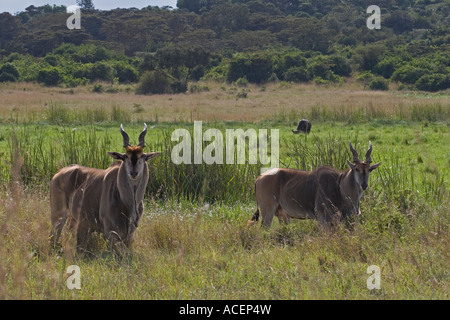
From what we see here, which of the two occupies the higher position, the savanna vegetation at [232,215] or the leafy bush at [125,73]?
the leafy bush at [125,73]

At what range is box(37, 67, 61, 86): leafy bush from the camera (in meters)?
54.1

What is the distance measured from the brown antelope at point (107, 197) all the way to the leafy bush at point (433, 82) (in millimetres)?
45437

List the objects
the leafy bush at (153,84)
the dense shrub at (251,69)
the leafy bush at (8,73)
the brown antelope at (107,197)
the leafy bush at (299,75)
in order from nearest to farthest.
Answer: the brown antelope at (107,197) → the leafy bush at (153,84) → the leafy bush at (8,73) → the leafy bush at (299,75) → the dense shrub at (251,69)

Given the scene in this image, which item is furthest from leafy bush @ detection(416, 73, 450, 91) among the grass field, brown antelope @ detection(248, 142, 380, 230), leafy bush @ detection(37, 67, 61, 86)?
brown antelope @ detection(248, 142, 380, 230)

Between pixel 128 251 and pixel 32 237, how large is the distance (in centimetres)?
120

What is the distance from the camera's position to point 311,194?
782cm

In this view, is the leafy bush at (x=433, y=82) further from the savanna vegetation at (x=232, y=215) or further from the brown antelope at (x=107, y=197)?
the brown antelope at (x=107, y=197)

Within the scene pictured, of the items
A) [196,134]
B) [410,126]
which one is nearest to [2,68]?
[410,126]

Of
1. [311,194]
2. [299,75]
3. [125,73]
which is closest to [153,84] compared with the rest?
[125,73]

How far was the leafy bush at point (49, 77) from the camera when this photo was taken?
54.1 metres

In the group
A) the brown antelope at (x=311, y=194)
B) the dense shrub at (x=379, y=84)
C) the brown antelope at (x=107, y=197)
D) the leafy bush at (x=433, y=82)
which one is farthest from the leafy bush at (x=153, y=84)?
the brown antelope at (x=107, y=197)

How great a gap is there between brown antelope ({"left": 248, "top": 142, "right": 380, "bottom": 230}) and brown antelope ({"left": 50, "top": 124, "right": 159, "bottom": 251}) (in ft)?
5.77

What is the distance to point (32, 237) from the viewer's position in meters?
6.82
